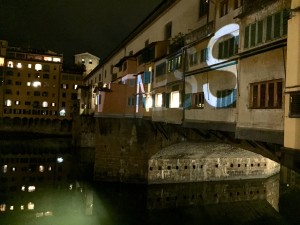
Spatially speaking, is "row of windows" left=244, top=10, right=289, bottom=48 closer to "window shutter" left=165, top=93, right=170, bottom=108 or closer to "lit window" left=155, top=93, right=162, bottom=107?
"window shutter" left=165, top=93, right=170, bottom=108

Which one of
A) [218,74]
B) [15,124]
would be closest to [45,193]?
[218,74]

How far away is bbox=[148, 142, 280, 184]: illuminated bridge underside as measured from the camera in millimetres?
26094

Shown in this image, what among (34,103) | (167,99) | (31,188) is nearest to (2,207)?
(31,188)

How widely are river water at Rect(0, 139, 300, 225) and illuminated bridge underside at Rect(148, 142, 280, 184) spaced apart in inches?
27.0

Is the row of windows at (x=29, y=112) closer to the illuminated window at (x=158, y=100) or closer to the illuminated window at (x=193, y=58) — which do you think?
the illuminated window at (x=158, y=100)

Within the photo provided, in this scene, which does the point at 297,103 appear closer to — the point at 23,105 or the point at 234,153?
the point at 234,153

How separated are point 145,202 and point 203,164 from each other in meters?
7.18

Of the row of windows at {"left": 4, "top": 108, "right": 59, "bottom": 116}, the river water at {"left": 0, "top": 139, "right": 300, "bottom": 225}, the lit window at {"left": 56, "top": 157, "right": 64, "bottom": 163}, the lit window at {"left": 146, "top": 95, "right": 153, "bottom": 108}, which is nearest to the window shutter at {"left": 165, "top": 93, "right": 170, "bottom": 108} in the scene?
the lit window at {"left": 146, "top": 95, "right": 153, "bottom": 108}

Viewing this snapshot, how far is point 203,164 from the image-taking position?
28312 millimetres

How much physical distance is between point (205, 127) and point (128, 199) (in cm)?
1142

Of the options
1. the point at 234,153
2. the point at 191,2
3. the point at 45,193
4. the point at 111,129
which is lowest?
the point at 45,193

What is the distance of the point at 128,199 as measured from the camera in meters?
24.2

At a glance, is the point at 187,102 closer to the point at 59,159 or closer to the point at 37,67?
the point at 59,159

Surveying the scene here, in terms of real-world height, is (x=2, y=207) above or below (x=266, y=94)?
below
